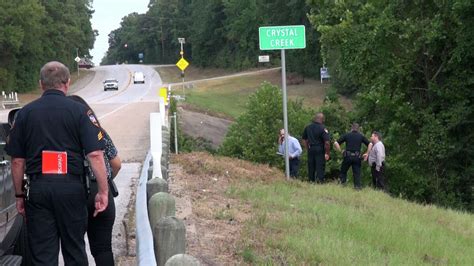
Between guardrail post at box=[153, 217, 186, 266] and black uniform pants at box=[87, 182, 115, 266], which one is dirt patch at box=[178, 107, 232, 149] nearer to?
black uniform pants at box=[87, 182, 115, 266]

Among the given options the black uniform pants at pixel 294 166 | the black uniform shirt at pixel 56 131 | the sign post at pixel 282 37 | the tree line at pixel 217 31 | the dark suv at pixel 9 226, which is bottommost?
the black uniform pants at pixel 294 166

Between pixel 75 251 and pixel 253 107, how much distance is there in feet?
65.0

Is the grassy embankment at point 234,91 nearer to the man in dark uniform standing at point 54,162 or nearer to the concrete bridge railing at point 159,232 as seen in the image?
the concrete bridge railing at point 159,232

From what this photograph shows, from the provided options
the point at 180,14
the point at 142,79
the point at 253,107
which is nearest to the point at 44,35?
the point at 142,79

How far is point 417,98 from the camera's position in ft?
74.6

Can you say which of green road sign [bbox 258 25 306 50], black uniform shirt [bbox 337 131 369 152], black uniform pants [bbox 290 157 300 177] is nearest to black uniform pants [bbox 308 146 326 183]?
black uniform shirt [bbox 337 131 369 152]

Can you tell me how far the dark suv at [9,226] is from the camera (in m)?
5.62

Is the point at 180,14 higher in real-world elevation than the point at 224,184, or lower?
higher

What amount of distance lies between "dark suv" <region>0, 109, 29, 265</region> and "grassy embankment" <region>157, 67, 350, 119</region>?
34788mm

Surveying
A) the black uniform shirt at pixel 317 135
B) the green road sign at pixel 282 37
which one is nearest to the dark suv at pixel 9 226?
the green road sign at pixel 282 37

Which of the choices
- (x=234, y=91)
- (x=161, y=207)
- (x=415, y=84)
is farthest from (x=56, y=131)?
(x=234, y=91)

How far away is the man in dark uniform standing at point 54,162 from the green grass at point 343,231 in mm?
2216

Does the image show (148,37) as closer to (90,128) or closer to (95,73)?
(95,73)

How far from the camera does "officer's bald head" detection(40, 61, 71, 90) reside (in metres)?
4.91
